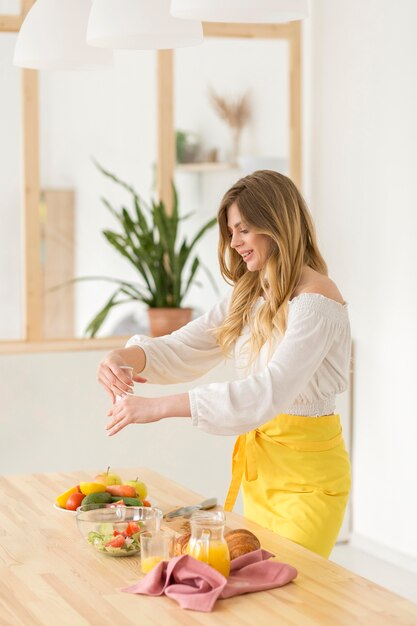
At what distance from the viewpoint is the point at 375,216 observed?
4633mm

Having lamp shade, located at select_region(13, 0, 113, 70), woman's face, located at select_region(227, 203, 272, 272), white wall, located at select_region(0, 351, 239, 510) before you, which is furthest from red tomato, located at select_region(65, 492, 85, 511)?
white wall, located at select_region(0, 351, 239, 510)

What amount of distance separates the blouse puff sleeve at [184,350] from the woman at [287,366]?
10 centimetres

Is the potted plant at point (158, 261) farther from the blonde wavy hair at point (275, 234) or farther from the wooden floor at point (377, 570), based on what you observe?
the blonde wavy hair at point (275, 234)

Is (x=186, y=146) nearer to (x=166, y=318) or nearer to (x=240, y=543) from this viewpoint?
(x=166, y=318)

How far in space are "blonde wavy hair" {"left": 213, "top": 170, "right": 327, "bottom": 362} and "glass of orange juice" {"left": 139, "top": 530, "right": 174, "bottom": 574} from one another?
28.4 inches

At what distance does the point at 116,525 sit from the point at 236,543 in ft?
0.88

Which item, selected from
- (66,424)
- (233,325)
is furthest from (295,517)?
(66,424)

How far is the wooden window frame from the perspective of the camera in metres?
4.59

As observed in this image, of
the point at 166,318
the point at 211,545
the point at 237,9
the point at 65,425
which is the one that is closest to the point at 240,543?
the point at 211,545

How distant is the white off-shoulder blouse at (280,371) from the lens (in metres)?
2.28

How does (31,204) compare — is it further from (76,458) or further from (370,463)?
(370,463)

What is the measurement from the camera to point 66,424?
174 inches

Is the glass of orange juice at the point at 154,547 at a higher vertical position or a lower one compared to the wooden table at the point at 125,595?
higher

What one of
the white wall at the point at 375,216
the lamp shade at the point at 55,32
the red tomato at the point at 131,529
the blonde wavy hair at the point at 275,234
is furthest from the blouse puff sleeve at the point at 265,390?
the white wall at the point at 375,216
